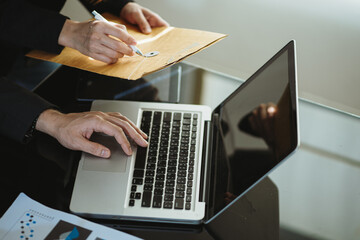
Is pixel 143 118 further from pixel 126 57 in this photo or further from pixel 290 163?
pixel 290 163

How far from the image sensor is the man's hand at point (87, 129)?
0.87 metres

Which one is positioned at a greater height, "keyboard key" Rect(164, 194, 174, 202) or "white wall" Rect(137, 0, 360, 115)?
"white wall" Rect(137, 0, 360, 115)

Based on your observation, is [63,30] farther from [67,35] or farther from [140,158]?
[140,158]

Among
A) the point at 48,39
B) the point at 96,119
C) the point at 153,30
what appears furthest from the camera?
the point at 153,30

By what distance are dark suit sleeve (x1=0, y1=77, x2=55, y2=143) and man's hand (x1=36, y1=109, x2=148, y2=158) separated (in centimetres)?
2

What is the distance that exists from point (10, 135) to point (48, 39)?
0.29 metres

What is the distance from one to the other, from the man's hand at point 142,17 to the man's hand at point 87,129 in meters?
0.34

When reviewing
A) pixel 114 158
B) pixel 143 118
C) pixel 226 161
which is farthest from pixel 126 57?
pixel 226 161

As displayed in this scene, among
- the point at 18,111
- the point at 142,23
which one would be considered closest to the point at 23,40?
the point at 18,111

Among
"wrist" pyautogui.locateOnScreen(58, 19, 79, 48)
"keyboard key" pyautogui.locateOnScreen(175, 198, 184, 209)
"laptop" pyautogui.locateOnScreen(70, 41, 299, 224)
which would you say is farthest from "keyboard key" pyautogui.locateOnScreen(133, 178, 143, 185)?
"wrist" pyautogui.locateOnScreen(58, 19, 79, 48)

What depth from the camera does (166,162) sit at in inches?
34.7

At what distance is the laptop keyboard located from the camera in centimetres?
82

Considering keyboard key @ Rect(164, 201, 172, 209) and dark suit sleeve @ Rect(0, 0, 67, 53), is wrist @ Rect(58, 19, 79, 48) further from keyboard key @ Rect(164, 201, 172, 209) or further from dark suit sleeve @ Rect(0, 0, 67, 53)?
keyboard key @ Rect(164, 201, 172, 209)

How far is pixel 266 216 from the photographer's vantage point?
2.76 feet
